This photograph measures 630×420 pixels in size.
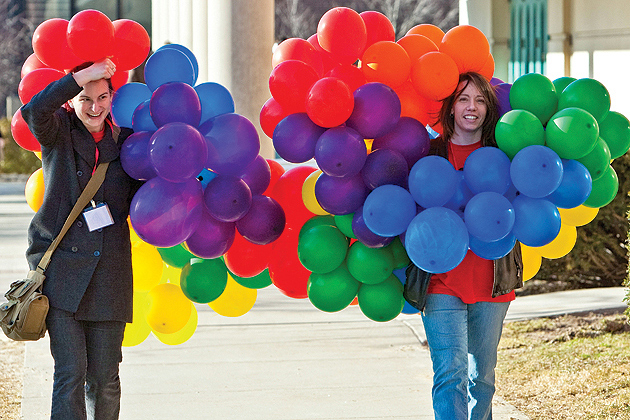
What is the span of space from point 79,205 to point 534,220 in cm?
180

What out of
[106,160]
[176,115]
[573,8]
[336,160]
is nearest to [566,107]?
[336,160]

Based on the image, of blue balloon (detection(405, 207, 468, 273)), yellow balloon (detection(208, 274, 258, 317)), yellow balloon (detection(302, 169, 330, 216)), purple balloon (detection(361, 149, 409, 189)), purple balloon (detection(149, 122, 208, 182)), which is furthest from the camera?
yellow balloon (detection(208, 274, 258, 317))

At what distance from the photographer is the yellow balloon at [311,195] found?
12.6 feet

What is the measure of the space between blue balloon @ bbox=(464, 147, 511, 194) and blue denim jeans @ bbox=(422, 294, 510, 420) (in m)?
0.51

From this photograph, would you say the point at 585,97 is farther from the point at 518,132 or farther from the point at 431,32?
the point at 431,32

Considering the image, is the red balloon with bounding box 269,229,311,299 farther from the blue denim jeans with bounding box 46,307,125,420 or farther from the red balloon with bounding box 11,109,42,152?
the red balloon with bounding box 11,109,42,152

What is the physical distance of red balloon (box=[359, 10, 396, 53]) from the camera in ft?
13.2

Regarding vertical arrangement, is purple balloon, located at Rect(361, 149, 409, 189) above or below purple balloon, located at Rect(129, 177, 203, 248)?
above

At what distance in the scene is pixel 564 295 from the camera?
8109 mm

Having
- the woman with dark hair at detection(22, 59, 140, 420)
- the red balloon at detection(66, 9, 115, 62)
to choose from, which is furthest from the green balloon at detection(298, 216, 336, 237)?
the red balloon at detection(66, 9, 115, 62)

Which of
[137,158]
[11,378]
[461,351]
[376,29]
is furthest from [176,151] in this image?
[11,378]

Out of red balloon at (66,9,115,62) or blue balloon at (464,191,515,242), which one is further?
red balloon at (66,9,115,62)

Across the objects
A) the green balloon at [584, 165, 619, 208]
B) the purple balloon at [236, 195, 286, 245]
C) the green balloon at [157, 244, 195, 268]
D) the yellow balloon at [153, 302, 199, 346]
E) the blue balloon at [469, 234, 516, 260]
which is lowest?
the yellow balloon at [153, 302, 199, 346]

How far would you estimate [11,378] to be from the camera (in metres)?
5.61
